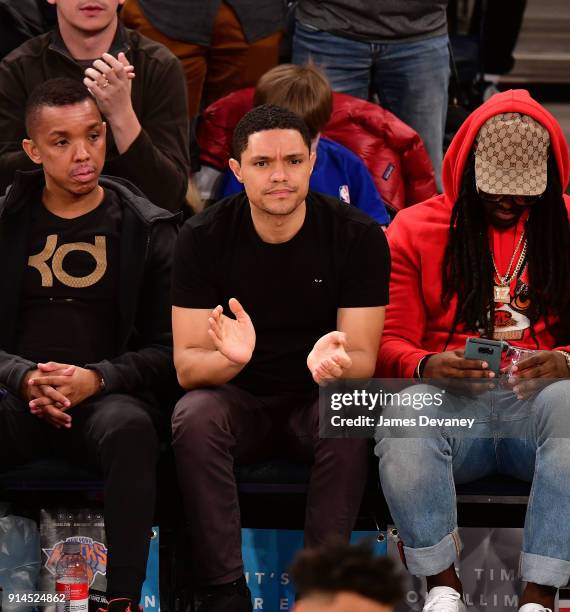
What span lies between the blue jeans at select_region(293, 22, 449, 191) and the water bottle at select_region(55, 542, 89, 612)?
2.11m

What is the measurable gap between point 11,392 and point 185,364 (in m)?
0.51

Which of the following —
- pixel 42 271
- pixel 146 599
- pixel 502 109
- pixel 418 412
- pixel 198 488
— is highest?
pixel 502 109

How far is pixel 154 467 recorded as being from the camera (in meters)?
3.36

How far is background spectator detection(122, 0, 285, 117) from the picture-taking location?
4.82 metres

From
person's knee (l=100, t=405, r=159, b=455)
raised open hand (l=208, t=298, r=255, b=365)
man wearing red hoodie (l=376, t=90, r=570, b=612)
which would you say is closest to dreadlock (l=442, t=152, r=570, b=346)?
man wearing red hoodie (l=376, t=90, r=570, b=612)

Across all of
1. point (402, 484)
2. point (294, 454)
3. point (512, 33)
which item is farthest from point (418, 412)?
point (512, 33)

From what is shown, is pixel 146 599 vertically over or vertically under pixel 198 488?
under

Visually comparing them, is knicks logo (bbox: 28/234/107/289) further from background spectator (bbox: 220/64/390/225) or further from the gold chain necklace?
the gold chain necklace

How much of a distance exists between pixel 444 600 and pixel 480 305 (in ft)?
2.77

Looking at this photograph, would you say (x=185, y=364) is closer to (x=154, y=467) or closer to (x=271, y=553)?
(x=154, y=467)

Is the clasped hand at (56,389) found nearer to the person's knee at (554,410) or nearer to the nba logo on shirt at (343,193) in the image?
the person's knee at (554,410)

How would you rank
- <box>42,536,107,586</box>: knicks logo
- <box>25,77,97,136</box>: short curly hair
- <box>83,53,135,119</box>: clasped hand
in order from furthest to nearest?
<box>83,53,135,119</box>: clasped hand, <box>25,77,97,136</box>: short curly hair, <box>42,536,107,586</box>: knicks logo

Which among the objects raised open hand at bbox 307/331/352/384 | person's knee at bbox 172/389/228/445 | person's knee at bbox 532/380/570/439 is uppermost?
raised open hand at bbox 307/331/352/384

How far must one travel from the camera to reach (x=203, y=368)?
11.2ft
